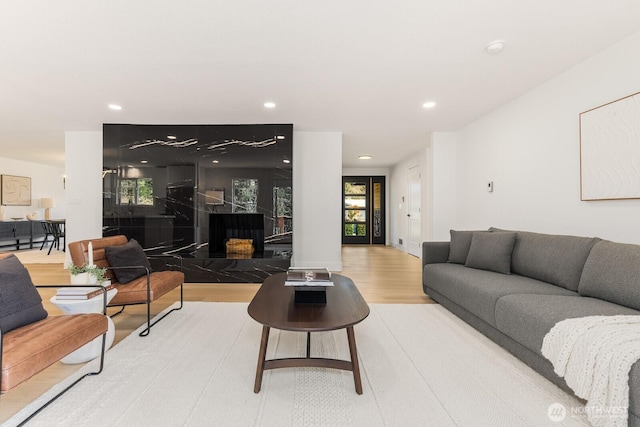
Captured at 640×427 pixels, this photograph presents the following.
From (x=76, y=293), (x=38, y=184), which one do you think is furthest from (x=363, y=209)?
(x=38, y=184)

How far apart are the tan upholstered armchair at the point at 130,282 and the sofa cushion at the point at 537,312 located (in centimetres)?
275

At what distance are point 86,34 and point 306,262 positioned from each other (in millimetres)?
3859

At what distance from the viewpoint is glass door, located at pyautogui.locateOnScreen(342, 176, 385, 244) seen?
28.7 ft

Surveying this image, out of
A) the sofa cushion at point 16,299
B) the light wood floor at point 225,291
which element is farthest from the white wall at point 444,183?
the sofa cushion at point 16,299

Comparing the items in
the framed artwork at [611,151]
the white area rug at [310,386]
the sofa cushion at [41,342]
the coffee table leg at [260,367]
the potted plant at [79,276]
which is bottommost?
the white area rug at [310,386]

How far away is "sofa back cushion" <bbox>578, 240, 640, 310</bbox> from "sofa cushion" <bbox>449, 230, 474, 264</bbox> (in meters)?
1.15

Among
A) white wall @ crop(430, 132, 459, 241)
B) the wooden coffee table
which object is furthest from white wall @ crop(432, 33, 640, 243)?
the wooden coffee table

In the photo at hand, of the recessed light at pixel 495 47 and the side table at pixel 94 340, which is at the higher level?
the recessed light at pixel 495 47

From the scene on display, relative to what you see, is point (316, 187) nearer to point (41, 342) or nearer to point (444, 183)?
point (444, 183)

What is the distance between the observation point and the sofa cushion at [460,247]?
10.6 feet

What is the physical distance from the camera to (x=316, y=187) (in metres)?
4.90

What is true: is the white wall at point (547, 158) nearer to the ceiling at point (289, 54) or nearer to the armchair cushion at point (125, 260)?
the ceiling at point (289, 54)

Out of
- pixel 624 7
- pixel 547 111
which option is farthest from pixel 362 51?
pixel 547 111

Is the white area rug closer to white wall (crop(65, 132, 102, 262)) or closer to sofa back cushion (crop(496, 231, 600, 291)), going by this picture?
sofa back cushion (crop(496, 231, 600, 291))
